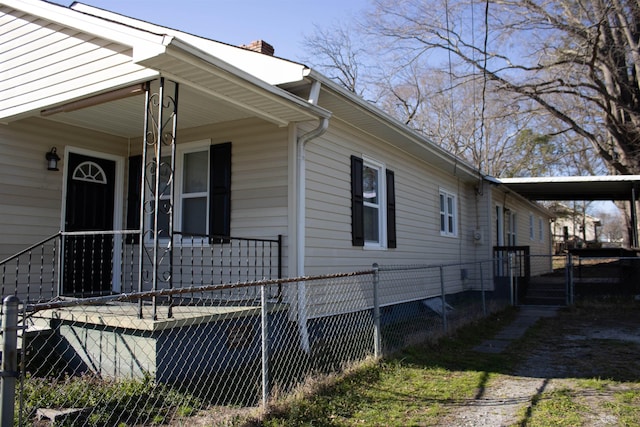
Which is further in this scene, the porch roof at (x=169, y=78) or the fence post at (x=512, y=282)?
the fence post at (x=512, y=282)

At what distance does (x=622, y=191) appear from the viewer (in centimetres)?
1573

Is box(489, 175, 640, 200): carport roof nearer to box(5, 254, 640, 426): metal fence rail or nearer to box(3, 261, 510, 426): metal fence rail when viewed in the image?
box(5, 254, 640, 426): metal fence rail

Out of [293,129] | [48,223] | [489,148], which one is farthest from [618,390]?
Result: [489,148]

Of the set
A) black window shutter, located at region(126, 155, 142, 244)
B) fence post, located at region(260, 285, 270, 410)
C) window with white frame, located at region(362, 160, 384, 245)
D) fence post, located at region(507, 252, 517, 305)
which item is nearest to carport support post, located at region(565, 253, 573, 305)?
fence post, located at region(507, 252, 517, 305)

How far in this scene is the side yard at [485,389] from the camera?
160 inches

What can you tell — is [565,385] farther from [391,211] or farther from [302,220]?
[391,211]

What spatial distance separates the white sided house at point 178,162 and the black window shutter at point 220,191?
19 millimetres

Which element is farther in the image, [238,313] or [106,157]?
[106,157]

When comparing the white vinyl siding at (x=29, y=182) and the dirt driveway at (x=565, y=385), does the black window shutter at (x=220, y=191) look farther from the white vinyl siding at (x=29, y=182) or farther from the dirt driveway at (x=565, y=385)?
the dirt driveway at (x=565, y=385)

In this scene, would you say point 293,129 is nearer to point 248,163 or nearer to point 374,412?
point 248,163

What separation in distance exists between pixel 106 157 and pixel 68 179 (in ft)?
2.25

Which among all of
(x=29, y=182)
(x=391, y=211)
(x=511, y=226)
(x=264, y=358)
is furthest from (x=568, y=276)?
(x=29, y=182)

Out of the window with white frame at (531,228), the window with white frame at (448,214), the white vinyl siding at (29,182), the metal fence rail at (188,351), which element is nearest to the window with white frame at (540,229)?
the window with white frame at (531,228)

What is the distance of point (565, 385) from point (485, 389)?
0.89 meters
